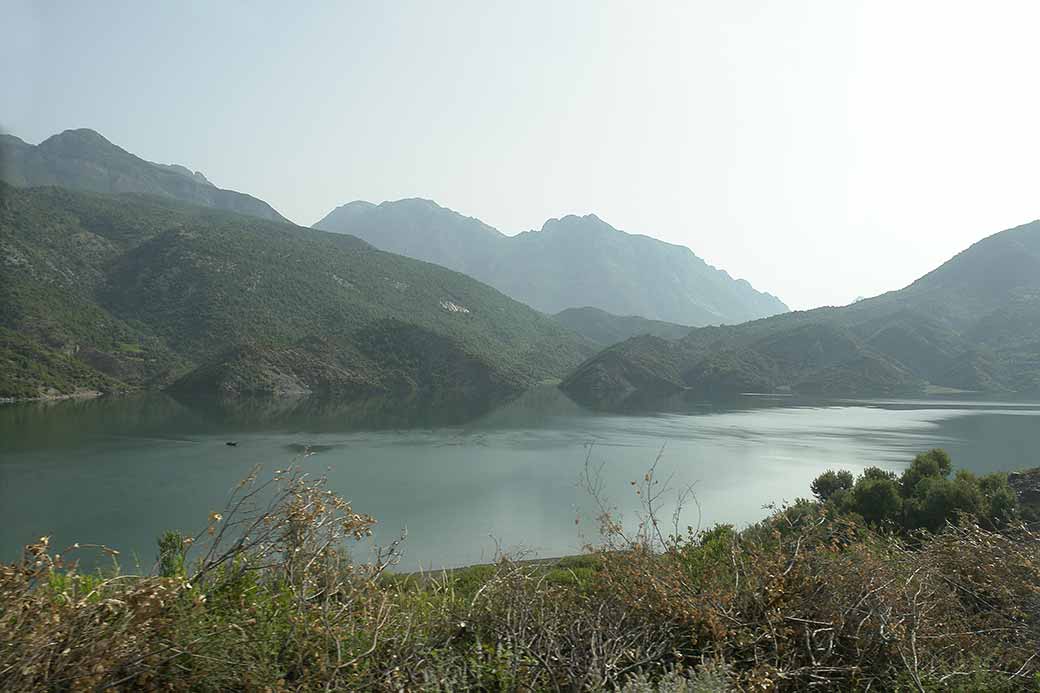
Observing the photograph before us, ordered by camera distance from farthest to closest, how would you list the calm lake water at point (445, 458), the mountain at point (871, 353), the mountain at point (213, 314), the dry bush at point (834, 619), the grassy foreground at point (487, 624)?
the mountain at point (871, 353)
the mountain at point (213, 314)
the calm lake water at point (445, 458)
the dry bush at point (834, 619)
the grassy foreground at point (487, 624)

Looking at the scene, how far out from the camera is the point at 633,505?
2588cm

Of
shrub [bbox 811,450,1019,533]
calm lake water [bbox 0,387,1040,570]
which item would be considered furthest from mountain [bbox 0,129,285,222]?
shrub [bbox 811,450,1019,533]

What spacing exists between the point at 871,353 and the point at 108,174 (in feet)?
632

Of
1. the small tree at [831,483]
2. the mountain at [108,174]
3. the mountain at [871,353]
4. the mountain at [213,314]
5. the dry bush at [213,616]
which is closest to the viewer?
the dry bush at [213,616]

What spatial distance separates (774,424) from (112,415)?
6222 centimetres

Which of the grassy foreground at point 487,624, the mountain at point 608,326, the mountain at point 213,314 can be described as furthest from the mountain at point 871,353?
the grassy foreground at point 487,624

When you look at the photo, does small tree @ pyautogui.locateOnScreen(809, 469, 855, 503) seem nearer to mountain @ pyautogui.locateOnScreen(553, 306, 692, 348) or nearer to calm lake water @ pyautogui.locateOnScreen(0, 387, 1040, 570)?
calm lake water @ pyautogui.locateOnScreen(0, 387, 1040, 570)

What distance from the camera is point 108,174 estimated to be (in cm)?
16262

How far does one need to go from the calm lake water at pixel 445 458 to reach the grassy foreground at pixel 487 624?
4202 mm

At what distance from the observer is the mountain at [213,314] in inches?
2746

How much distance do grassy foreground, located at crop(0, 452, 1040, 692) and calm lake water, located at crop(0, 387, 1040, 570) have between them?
4.20 metres

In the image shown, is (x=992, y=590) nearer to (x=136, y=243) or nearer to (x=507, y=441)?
(x=507, y=441)

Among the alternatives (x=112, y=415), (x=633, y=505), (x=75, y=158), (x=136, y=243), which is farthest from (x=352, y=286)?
(x=75, y=158)

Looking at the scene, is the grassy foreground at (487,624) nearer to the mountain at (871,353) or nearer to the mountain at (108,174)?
the mountain at (871,353)
